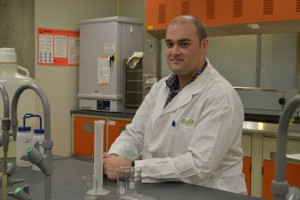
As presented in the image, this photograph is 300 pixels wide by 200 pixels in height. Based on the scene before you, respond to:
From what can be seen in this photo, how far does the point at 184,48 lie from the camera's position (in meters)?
1.93

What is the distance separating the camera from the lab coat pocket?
1819 mm

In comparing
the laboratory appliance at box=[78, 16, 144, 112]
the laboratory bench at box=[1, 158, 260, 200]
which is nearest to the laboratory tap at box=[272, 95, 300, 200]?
the laboratory bench at box=[1, 158, 260, 200]

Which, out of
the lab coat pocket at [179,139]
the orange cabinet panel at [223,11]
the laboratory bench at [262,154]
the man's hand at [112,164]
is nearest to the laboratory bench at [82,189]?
the man's hand at [112,164]

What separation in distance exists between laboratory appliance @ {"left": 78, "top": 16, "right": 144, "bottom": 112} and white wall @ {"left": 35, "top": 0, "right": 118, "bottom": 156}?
0.17 metres

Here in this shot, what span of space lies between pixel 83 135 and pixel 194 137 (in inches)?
113

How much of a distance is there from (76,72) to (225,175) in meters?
3.24

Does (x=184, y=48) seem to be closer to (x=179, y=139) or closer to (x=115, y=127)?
(x=179, y=139)

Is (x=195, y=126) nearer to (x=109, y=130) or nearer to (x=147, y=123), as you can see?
(x=147, y=123)

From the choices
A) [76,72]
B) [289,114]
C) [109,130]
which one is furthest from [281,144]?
[76,72]

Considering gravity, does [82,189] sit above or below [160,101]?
below

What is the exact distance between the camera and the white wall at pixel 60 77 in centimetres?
438

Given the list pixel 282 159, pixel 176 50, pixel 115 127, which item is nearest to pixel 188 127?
pixel 176 50

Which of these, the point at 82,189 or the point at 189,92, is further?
the point at 189,92

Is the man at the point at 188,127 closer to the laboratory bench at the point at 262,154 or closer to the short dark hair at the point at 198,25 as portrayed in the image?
the short dark hair at the point at 198,25
